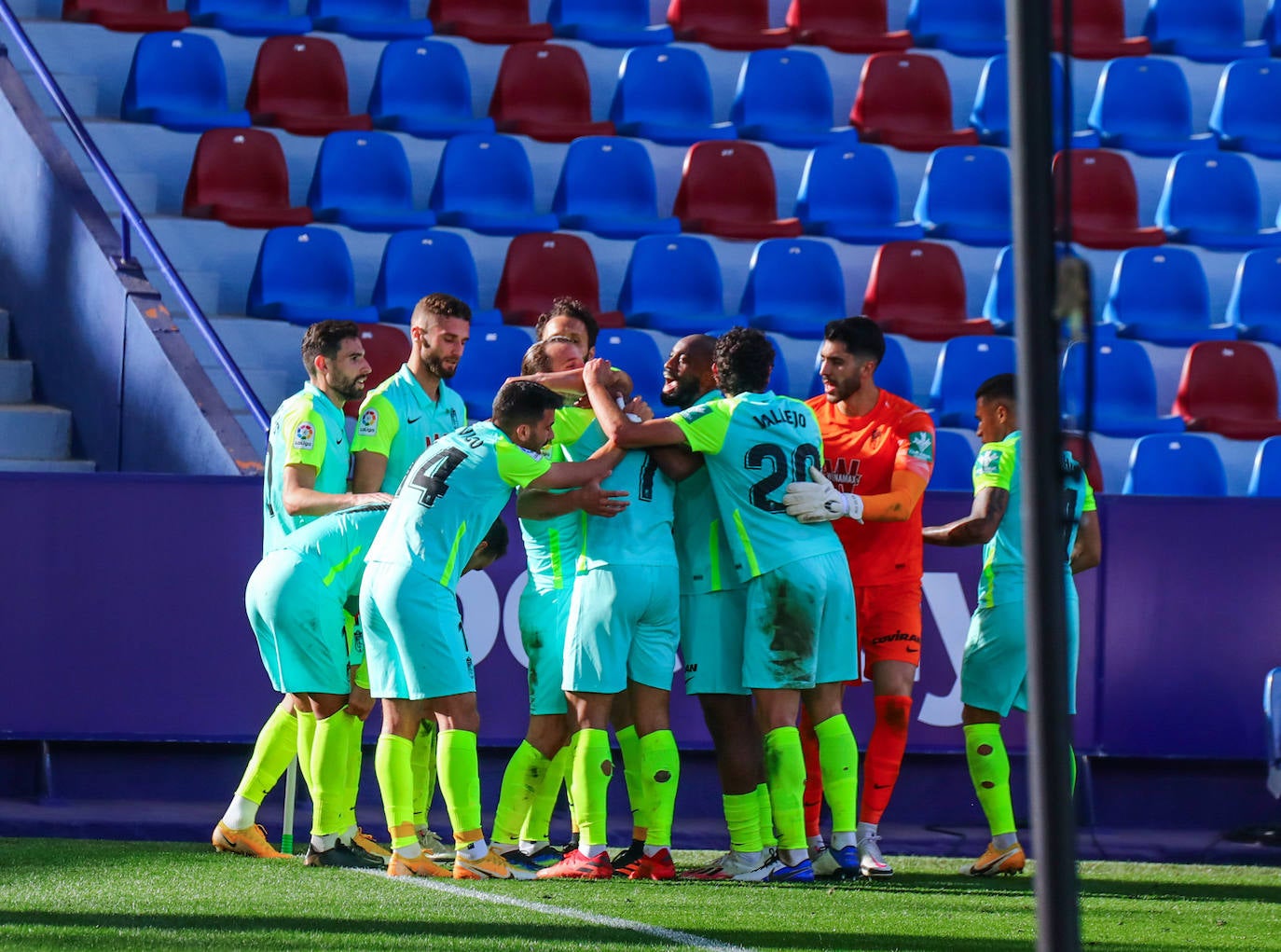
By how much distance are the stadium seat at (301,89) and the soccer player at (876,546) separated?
19.1ft

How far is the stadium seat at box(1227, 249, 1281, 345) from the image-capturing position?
40.0ft

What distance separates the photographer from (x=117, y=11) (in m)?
12.2

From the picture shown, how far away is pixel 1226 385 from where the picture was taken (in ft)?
37.8

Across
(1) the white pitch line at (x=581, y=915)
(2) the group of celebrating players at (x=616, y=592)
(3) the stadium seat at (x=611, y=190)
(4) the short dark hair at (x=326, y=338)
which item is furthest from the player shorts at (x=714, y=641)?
(3) the stadium seat at (x=611, y=190)

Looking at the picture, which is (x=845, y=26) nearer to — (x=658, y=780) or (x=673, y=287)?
(x=673, y=287)

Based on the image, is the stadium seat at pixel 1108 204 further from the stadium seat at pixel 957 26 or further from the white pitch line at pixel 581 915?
the white pitch line at pixel 581 915

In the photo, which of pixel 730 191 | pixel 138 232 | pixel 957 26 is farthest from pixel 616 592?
pixel 957 26

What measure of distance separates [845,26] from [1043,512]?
1176cm

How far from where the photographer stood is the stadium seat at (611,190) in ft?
39.5

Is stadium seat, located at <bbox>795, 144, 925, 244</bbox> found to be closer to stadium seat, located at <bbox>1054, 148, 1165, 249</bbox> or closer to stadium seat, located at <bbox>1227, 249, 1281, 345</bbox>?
stadium seat, located at <bbox>1054, 148, 1165, 249</bbox>

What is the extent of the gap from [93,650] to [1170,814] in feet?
16.1

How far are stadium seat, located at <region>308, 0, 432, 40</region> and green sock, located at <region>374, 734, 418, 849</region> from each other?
25.5 ft

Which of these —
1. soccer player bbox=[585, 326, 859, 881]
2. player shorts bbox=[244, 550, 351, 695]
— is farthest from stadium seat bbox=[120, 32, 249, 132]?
soccer player bbox=[585, 326, 859, 881]

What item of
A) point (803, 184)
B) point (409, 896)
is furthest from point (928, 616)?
point (803, 184)
